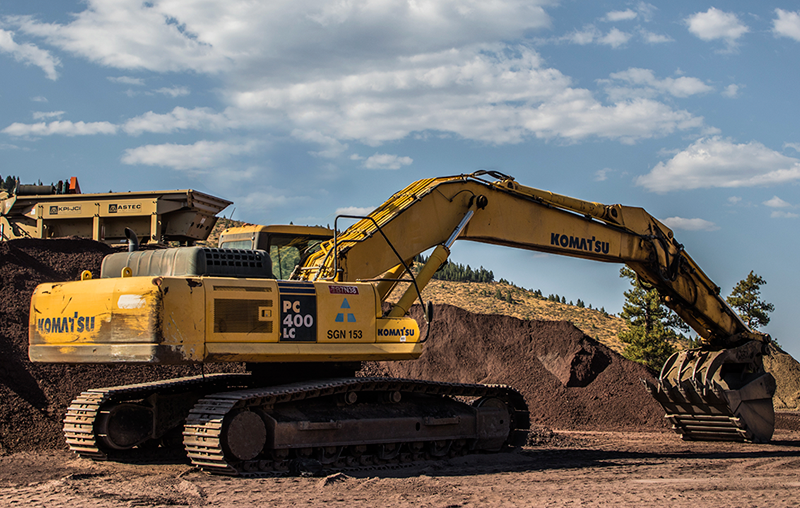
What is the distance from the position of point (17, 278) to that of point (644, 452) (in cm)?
1362

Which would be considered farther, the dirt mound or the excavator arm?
the dirt mound

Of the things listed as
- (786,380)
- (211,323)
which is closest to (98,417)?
(211,323)

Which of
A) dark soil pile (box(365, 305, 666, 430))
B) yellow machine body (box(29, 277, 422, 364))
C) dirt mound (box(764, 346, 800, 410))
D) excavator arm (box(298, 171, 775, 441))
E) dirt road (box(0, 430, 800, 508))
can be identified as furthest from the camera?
dirt mound (box(764, 346, 800, 410))

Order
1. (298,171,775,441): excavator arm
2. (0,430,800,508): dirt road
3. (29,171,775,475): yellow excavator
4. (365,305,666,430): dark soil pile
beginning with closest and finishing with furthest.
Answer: (0,430,800,508): dirt road, (29,171,775,475): yellow excavator, (298,171,775,441): excavator arm, (365,305,666,430): dark soil pile

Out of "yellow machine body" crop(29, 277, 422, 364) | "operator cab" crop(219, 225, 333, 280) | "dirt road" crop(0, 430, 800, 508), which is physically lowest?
"dirt road" crop(0, 430, 800, 508)

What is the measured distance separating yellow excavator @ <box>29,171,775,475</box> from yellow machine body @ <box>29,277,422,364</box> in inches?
0.7

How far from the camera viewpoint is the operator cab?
10508 millimetres

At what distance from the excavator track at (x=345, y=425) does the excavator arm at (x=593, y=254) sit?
1395 millimetres

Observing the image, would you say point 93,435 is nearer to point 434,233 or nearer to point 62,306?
point 62,306

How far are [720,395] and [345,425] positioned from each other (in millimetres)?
7495

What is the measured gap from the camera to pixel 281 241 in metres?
10.7

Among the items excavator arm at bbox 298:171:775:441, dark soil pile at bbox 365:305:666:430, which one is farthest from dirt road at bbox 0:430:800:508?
dark soil pile at bbox 365:305:666:430

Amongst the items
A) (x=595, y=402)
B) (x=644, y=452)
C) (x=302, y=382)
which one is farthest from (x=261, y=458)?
(x=595, y=402)

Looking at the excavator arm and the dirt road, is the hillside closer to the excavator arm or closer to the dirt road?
the excavator arm
